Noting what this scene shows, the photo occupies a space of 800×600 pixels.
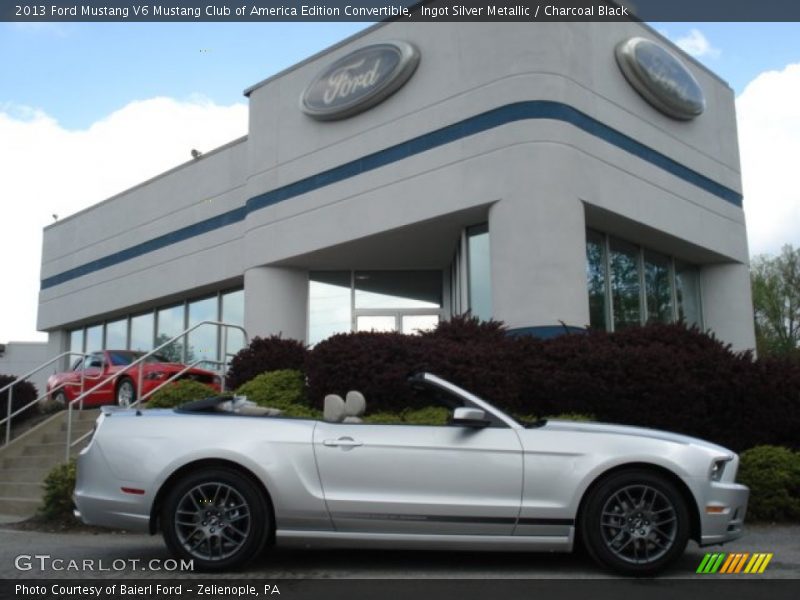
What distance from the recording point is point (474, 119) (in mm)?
14383

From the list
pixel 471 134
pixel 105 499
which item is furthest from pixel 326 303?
pixel 105 499

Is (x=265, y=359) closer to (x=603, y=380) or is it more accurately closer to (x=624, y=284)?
(x=603, y=380)

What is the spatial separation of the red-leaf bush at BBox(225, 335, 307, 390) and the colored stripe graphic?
6.79 m

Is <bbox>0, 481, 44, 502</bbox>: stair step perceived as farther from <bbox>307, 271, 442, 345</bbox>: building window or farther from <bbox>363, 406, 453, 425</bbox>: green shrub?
<bbox>307, 271, 442, 345</bbox>: building window

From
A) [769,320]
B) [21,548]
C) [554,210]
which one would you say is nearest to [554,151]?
[554,210]

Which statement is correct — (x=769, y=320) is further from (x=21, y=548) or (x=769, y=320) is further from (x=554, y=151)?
(x=21, y=548)

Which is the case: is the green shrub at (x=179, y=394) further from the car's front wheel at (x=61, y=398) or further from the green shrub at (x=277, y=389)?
the car's front wheel at (x=61, y=398)

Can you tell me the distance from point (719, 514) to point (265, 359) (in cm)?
771

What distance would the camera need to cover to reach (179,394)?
36.6 ft

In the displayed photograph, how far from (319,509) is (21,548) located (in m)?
3.10

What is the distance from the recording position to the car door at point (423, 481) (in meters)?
5.77

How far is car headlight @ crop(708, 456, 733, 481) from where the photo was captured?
5852 mm

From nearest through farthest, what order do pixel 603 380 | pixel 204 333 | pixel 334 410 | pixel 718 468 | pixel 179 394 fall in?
pixel 718 468 → pixel 334 410 → pixel 603 380 → pixel 179 394 → pixel 204 333

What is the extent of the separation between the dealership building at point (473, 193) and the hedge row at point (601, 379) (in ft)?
7.32
